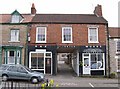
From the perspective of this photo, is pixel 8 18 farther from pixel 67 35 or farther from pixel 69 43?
pixel 69 43

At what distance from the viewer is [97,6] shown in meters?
35.2

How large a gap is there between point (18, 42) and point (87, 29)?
9091 mm

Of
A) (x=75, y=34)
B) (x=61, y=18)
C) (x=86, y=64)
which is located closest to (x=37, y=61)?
(x=75, y=34)

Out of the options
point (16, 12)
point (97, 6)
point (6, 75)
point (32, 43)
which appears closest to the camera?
point (6, 75)

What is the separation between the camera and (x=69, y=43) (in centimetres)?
3089

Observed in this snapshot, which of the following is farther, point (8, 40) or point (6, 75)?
point (8, 40)

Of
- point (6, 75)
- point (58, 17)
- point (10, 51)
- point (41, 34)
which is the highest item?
point (58, 17)

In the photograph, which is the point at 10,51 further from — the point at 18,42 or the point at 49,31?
the point at 49,31

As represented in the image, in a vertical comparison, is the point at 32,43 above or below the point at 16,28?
below

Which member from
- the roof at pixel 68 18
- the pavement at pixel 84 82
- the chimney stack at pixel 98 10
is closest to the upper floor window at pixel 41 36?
the roof at pixel 68 18

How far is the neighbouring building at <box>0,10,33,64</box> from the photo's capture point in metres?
30.6

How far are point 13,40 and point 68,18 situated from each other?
27.0 ft

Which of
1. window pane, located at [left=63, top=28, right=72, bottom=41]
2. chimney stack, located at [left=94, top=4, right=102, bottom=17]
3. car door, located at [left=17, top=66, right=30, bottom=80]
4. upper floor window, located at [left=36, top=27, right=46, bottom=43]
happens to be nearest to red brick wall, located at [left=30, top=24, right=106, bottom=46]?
upper floor window, located at [left=36, top=27, right=46, bottom=43]

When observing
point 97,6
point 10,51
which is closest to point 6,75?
point 10,51
